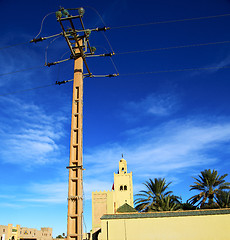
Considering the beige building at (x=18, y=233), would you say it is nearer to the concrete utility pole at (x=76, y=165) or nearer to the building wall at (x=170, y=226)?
the building wall at (x=170, y=226)

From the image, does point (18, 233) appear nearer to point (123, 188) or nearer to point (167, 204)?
point (123, 188)

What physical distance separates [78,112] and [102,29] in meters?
6.42

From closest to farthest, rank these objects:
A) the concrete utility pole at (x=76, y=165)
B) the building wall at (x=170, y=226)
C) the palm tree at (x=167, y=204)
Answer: the concrete utility pole at (x=76, y=165) → the building wall at (x=170, y=226) → the palm tree at (x=167, y=204)

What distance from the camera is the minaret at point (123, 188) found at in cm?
5953

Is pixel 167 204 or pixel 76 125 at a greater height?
pixel 76 125

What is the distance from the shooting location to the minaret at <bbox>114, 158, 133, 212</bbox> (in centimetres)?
5953

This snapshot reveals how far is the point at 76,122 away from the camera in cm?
1759

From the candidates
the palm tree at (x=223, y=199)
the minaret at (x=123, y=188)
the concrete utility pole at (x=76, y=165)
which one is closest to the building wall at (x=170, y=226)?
the palm tree at (x=223, y=199)

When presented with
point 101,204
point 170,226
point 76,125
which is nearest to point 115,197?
point 101,204

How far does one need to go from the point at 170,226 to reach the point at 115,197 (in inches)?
1467

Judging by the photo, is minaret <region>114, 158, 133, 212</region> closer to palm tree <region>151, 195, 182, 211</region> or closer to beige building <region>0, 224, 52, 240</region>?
palm tree <region>151, 195, 182, 211</region>

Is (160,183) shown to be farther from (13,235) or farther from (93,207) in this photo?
(13,235)

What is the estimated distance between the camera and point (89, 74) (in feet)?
65.2

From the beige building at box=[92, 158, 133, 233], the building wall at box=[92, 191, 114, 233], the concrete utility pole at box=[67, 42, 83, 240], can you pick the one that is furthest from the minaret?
the concrete utility pole at box=[67, 42, 83, 240]
